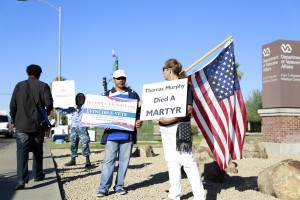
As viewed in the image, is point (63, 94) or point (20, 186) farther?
point (63, 94)

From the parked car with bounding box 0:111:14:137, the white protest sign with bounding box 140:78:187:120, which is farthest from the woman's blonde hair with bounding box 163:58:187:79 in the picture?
the parked car with bounding box 0:111:14:137

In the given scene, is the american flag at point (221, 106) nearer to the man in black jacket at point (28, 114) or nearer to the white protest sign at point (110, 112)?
the white protest sign at point (110, 112)

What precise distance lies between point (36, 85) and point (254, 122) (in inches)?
2324

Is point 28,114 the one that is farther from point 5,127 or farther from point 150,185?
point 5,127

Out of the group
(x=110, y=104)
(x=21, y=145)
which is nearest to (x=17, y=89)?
(x=21, y=145)

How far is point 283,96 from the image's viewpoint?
14.2 m

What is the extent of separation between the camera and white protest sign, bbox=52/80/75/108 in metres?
9.95

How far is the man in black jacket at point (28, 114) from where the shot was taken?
5.88m

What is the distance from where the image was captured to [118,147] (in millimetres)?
6027

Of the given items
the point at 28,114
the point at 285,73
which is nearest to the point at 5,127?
the point at 285,73

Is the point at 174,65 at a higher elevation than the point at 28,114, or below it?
higher

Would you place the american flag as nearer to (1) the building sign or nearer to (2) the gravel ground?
(2) the gravel ground

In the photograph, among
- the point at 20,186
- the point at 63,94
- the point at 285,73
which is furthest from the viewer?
the point at 285,73

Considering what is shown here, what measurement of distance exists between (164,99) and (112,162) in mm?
1420
